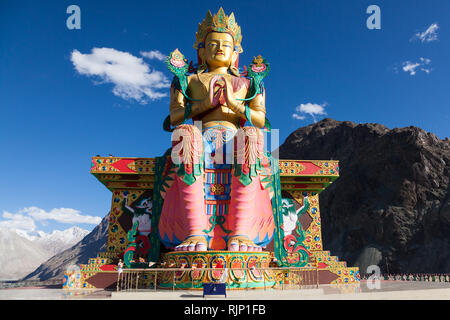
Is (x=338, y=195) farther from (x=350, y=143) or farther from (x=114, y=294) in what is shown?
(x=114, y=294)

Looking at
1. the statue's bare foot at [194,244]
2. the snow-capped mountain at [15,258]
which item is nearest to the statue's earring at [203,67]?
the statue's bare foot at [194,244]

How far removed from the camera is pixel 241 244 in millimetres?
7809

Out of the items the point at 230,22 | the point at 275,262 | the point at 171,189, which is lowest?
the point at 275,262

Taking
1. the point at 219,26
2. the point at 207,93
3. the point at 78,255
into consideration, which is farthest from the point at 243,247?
the point at 78,255

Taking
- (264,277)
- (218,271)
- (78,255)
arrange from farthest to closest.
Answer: (78,255)
(264,277)
(218,271)

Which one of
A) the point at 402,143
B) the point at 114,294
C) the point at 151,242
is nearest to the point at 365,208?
the point at 402,143

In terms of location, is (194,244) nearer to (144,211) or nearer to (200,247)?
(200,247)

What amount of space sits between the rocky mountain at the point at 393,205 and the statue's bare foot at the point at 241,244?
93.1ft

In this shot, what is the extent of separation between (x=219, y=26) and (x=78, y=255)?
72.0 meters

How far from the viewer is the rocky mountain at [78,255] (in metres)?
67.0

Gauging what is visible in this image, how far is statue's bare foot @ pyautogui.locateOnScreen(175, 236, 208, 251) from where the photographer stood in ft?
25.2

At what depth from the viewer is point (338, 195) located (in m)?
44.0
